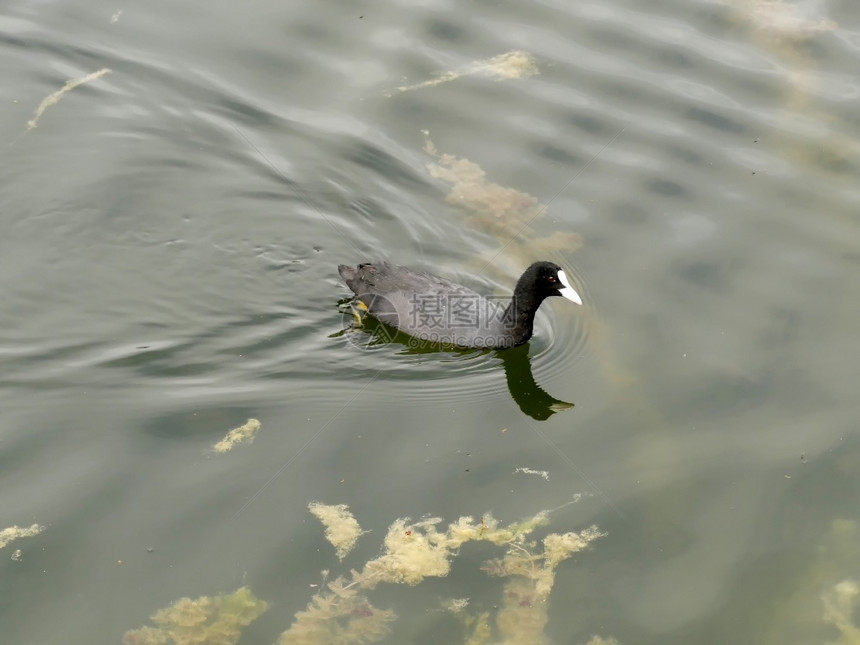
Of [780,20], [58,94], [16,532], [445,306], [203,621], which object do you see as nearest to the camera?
[203,621]

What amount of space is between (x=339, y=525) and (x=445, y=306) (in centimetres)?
201

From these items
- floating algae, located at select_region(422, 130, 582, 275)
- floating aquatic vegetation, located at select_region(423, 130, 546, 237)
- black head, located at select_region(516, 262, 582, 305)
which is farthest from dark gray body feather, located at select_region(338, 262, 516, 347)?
floating aquatic vegetation, located at select_region(423, 130, 546, 237)

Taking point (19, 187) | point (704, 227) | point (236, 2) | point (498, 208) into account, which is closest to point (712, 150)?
point (704, 227)

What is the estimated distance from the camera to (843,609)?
5.18 m

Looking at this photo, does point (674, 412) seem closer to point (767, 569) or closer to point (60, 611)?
point (767, 569)

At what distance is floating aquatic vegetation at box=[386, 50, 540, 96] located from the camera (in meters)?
8.86

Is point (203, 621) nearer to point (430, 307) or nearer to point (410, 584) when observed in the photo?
point (410, 584)

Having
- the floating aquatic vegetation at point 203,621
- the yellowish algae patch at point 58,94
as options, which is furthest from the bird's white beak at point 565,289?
the yellowish algae patch at point 58,94

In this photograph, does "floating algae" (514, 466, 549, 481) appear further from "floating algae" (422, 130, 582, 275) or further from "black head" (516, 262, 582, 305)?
"floating algae" (422, 130, 582, 275)

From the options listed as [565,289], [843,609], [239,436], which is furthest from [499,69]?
[843,609]

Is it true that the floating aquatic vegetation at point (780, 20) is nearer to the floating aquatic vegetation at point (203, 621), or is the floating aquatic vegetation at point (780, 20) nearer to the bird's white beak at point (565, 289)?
the bird's white beak at point (565, 289)

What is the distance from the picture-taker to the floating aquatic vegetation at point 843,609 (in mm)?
5082

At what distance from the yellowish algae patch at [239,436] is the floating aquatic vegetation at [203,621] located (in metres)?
1.03

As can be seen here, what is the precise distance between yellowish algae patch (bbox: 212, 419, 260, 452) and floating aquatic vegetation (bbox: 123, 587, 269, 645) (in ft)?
3.37
